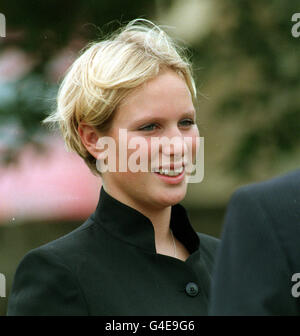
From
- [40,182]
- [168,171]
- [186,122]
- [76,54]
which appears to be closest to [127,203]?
[168,171]

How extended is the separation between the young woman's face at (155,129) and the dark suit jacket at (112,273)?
0.28 feet

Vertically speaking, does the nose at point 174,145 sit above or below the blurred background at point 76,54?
below

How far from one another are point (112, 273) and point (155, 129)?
0.39 meters

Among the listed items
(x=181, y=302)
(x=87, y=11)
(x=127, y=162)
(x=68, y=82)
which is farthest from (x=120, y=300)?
(x=87, y=11)

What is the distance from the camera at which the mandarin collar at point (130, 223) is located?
7.07ft

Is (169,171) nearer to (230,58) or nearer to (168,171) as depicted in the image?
(168,171)

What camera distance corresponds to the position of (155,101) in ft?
6.89

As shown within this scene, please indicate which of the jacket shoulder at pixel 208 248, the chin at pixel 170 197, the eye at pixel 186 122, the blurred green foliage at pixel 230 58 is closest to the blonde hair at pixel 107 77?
the eye at pixel 186 122

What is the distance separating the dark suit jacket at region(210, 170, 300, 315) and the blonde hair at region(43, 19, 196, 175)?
77 centimetres
